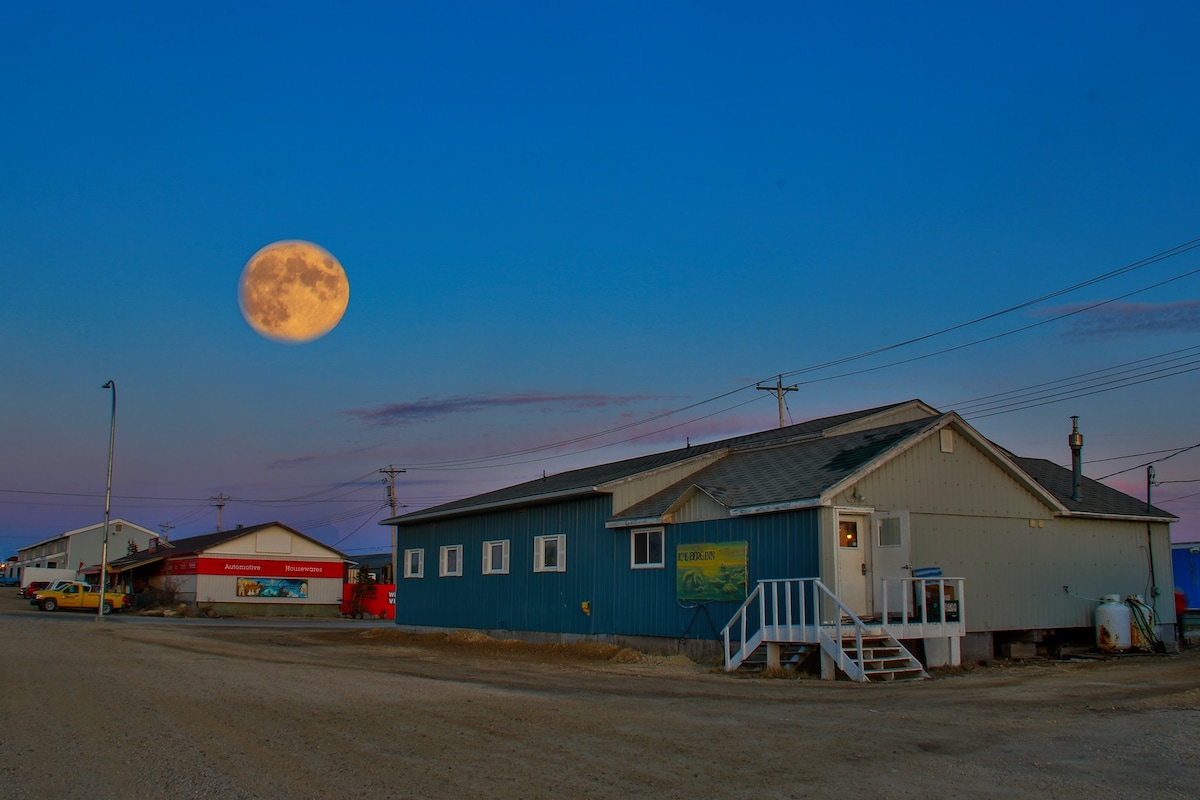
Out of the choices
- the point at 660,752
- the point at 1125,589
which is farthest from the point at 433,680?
the point at 1125,589

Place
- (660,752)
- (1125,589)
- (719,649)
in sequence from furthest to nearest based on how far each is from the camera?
(1125,589) → (719,649) → (660,752)

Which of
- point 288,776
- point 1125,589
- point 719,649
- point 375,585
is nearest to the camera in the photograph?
point 288,776

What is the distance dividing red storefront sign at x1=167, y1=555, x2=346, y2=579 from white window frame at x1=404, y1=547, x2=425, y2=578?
27.5 metres

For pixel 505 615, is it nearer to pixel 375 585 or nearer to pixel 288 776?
pixel 288 776

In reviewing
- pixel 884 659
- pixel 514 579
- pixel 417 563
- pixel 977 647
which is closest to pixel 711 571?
pixel 884 659

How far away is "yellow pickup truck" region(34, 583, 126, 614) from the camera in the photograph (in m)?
55.1

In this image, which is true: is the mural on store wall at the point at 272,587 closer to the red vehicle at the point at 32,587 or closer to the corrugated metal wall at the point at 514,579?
the red vehicle at the point at 32,587

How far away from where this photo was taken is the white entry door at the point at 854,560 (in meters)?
19.3

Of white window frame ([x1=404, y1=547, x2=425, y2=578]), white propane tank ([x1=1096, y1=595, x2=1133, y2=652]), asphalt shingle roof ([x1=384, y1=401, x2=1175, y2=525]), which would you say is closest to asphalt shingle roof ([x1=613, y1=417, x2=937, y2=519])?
asphalt shingle roof ([x1=384, y1=401, x2=1175, y2=525])

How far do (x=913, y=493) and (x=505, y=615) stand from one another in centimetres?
1288

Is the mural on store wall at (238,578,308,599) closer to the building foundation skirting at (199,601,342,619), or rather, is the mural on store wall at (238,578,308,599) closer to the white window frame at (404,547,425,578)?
the building foundation skirting at (199,601,342,619)

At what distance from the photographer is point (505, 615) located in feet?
94.4

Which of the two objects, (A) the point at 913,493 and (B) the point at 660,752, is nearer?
(B) the point at 660,752

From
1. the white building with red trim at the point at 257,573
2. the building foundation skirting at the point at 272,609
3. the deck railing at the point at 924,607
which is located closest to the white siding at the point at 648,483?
the deck railing at the point at 924,607
